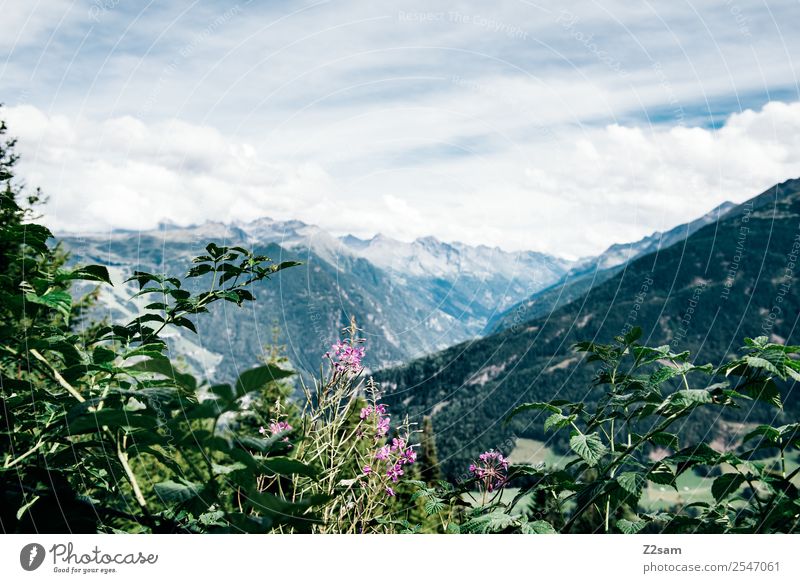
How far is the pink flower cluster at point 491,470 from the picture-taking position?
2486 mm

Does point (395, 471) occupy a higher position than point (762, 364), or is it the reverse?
point (762, 364)

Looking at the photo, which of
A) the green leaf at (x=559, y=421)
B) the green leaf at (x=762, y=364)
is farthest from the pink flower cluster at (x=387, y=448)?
the green leaf at (x=762, y=364)

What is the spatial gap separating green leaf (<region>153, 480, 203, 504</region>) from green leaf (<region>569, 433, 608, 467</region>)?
115 centimetres

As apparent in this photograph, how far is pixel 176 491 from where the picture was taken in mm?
1443

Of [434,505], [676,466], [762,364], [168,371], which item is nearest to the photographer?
[168,371]

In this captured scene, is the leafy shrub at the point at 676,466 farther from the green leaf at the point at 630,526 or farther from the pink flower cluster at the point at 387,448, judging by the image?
the pink flower cluster at the point at 387,448

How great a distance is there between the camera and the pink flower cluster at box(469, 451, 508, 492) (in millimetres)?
2486

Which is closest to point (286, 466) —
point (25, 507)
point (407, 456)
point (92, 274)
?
point (25, 507)

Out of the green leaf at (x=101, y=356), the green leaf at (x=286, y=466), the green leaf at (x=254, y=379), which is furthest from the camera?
the green leaf at (x=101, y=356)

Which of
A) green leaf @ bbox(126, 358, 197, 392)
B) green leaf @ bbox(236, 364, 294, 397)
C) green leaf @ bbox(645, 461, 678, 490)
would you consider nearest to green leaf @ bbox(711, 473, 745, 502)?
green leaf @ bbox(645, 461, 678, 490)

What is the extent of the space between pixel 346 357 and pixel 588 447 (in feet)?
3.52

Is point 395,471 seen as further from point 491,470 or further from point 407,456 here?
point 491,470
